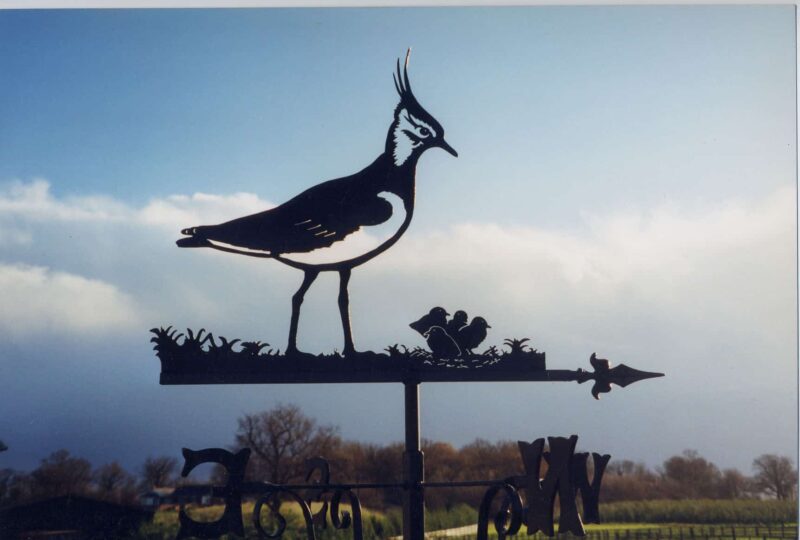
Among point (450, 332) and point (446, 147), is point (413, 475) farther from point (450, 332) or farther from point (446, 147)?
point (446, 147)

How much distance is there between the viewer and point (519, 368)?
322 centimetres

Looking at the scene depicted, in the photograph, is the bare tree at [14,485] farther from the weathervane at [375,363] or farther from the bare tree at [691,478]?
the bare tree at [691,478]

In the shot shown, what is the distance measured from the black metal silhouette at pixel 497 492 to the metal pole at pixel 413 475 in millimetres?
26

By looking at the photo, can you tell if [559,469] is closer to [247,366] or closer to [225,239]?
[247,366]

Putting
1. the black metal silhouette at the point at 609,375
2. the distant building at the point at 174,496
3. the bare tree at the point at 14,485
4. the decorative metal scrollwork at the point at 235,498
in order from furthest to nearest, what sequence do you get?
the bare tree at the point at 14,485 < the distant building at the point at 174,496 < the black metal silhouette at the point at 609,375 < the decorative metal scrollwork at the point at 235,498

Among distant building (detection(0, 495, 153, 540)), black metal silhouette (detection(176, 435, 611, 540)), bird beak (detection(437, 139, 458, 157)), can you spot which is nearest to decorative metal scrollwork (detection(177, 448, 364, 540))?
black metal silhouette (detection(176, 435, 611, 540))

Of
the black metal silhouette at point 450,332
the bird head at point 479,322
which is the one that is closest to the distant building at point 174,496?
the black metal silhouette at point 450,332

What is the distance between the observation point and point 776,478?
4.41 metres

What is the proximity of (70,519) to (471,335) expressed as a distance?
159 cm

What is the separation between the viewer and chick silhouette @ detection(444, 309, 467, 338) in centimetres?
327

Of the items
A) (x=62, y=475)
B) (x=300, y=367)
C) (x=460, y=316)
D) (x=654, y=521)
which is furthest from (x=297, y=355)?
(x=654, y=521)

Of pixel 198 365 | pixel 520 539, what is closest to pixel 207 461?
pixel 198 365

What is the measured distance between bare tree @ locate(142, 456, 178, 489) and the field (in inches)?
8.5

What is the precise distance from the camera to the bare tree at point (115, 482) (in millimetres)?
4000
